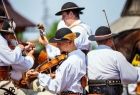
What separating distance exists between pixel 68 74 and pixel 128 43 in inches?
299

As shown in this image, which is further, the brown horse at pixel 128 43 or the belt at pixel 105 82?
the brown horse at pixel 128 43

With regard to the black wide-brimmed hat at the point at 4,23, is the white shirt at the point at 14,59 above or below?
below

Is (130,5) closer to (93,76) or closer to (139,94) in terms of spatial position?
(139,94)

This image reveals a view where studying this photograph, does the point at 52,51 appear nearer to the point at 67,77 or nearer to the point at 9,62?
the point at 9,62

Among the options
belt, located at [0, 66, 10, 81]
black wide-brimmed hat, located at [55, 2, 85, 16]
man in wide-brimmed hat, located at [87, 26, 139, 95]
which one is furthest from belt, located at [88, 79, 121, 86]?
black wide-brimmed hat, located at [55, 2, 85, 16]

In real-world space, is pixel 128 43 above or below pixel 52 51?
below

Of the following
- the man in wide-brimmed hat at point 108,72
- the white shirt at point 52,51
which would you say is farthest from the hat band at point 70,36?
the white shirt at point 52,51

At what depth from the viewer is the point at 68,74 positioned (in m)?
11.0

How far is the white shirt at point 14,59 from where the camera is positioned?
11273 millimetres

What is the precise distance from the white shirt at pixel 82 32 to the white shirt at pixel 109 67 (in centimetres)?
140

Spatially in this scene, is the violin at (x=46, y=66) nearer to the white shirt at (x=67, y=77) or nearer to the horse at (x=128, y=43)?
the white shirt at (x=67, y=77)

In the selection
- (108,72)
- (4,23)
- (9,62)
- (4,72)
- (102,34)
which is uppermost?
(4,23)

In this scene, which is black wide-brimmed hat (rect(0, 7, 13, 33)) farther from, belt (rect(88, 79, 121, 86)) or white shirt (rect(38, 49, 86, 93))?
belt (rect(88, 79, 121, 86))

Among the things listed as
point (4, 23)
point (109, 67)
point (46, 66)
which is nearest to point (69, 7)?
point (46, 66)
